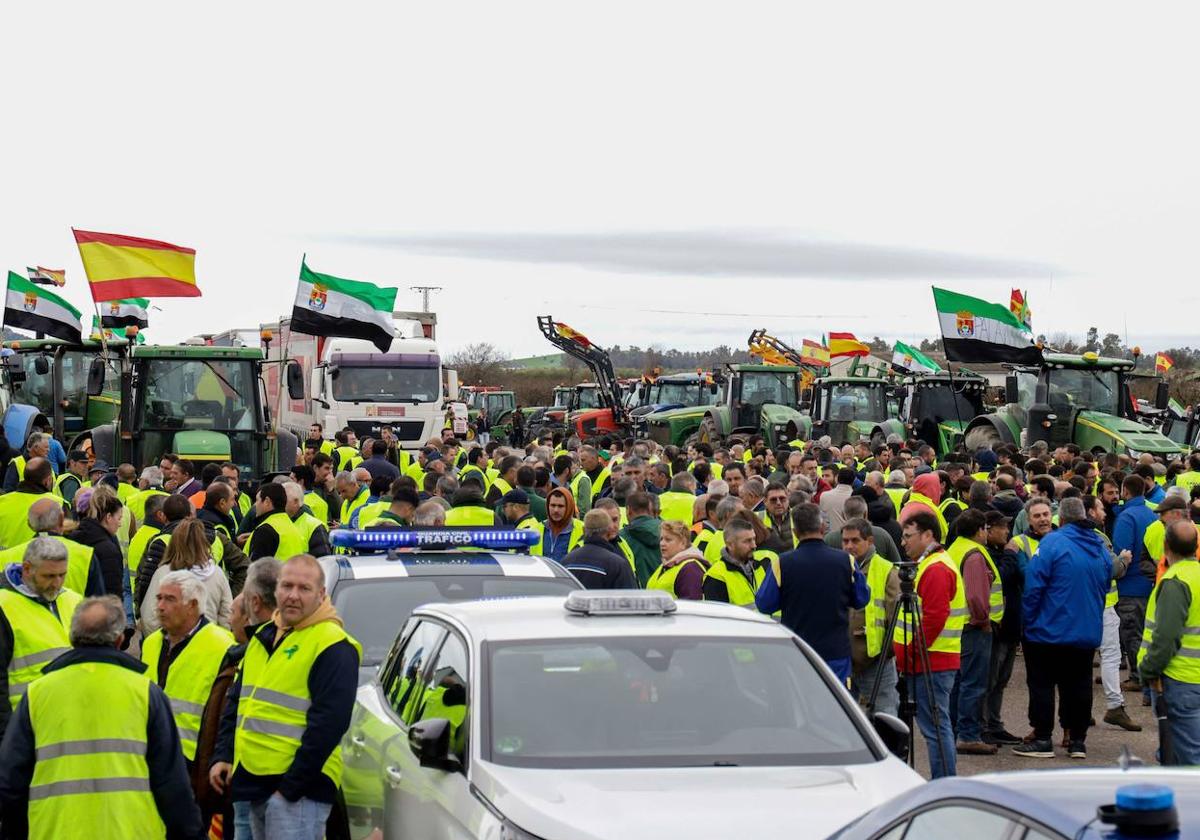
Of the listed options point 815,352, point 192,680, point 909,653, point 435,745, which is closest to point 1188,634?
point 909,653

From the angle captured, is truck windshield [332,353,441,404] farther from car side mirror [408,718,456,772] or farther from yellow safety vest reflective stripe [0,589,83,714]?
car side mirror [408,718,456,772]

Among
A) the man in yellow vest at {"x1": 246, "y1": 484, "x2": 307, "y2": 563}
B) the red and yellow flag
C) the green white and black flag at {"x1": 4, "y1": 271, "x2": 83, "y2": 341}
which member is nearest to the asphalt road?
the man in yellow vest at {"x1": 246, "y1": 484, "x2": 307, "y2": 563}

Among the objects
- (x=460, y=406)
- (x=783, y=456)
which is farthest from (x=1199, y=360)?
(x=783, y=456)

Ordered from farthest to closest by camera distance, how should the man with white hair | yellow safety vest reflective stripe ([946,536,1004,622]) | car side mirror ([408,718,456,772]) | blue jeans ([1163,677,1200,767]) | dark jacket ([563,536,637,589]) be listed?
yellow safety vest reflective stripe ([946,536,1004,622]) < dark jacket ([563,536,637,589]) < blue jeans ([1163,677,1200,767]) < the man with white hair < car side mirror ([408,718,456,772])

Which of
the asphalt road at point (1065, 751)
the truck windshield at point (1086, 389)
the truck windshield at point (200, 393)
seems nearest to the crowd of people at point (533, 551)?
the asphalt road at point (1065, 751)

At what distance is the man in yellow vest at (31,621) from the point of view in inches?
288

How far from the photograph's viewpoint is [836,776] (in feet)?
18.2

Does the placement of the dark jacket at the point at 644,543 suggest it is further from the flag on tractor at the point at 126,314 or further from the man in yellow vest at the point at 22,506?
the flag on tractor at the point at 126,314

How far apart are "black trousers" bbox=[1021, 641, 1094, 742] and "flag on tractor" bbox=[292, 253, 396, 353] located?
16.1 meters

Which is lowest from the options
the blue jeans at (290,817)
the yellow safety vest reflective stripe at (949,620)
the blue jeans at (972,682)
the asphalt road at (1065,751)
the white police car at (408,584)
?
the asphalt road at (1065,751)

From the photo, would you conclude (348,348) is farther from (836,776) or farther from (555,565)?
(836,776)

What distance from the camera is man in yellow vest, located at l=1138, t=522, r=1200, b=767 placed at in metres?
9.20

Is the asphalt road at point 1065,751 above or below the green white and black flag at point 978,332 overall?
below

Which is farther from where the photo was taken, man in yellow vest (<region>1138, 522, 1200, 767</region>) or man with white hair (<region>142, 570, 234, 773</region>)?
man in yellow vest (<region>1138, 522, 1200, 767</region>)
